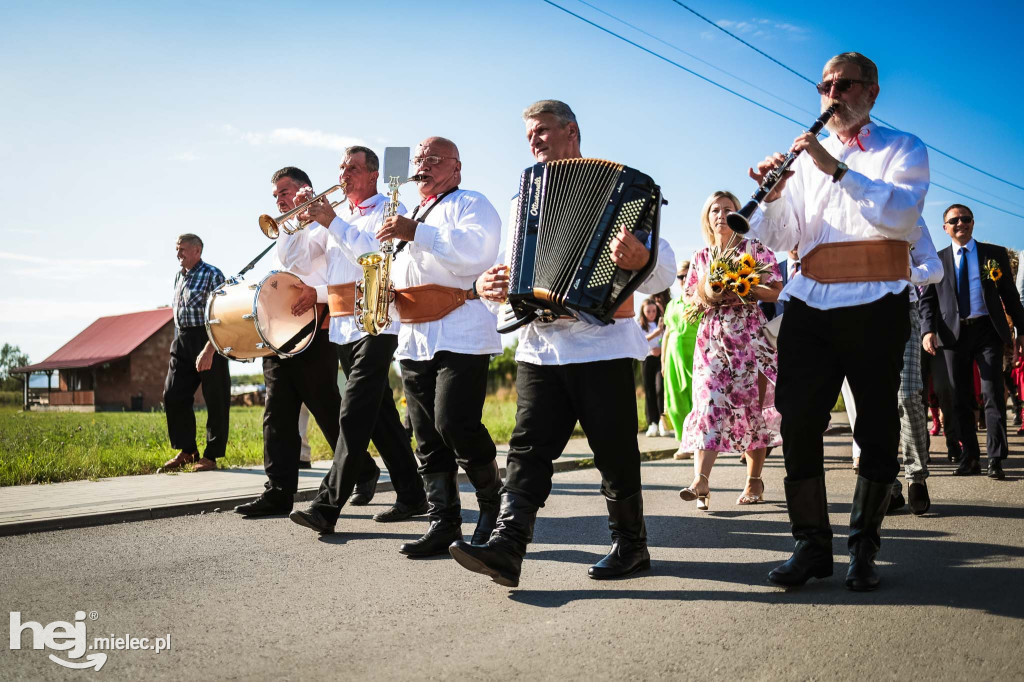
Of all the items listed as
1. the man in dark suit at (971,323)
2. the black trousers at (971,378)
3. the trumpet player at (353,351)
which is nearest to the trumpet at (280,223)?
the trumpet player at (353,351)

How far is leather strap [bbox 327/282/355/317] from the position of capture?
5809mm

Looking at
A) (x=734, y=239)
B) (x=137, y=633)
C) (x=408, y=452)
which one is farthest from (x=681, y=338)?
(x=137, y=633)

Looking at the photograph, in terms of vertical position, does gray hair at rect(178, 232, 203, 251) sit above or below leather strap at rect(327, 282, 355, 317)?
above

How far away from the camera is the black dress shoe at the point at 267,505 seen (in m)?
6.36

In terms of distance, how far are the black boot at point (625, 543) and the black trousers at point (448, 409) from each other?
0.97 m

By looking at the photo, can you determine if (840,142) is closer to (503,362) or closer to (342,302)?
(342,302)

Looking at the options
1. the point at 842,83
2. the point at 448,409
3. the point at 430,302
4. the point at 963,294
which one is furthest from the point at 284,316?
the point at 963,294

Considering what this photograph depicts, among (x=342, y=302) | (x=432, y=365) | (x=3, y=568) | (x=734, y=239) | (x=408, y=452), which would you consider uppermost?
(x=734, y=239)

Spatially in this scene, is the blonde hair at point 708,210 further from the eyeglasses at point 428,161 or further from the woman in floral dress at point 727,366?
the eyeglasses at point 428,161

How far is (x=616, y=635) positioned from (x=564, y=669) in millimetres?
418

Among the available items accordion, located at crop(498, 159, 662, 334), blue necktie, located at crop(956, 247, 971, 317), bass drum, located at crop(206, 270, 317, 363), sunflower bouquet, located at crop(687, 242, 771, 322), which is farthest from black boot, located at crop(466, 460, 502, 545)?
blue necktie, located at crop(956, 247, 971, 317)

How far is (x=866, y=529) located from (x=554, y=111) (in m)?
2.52

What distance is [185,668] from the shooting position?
10.3 feet

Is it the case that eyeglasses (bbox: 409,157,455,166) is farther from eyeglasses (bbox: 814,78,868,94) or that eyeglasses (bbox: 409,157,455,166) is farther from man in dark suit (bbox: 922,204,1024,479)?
man in dark suit (bbox: 922,204,1024,479)
